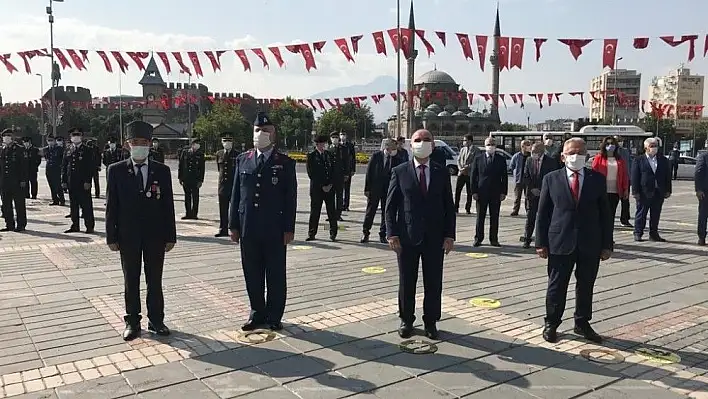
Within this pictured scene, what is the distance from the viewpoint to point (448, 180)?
16.7 feet

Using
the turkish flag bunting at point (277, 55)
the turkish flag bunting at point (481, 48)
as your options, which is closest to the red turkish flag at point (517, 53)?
the turkish flag bunting at point (481, 48)

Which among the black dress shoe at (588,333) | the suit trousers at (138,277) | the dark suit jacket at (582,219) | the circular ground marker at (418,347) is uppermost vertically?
the dark suit jacket at (582,219)

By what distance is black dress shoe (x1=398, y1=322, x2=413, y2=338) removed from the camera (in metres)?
5.07

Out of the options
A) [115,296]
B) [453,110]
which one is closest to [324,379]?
[115,296]

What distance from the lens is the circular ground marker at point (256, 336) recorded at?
496 cm

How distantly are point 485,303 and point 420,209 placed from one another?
175 cm

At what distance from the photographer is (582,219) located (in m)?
4.95

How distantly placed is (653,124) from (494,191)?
78952 millimetres

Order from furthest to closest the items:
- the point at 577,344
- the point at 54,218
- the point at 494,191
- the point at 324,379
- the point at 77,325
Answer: the point at 54,218
the point at 494,191
the point at 77,325
the point at 577,344
the point at 324,379

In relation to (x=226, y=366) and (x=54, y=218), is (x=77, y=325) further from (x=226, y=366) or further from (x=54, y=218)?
(x=54, y=218)

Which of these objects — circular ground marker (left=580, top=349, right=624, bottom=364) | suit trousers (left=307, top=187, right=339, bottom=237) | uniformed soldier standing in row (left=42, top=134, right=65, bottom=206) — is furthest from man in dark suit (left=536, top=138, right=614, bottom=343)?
uniformed soldier standing in row (left=42, top=134, right=65, bottom=206)

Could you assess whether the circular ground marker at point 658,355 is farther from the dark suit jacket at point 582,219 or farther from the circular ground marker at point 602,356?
the dark suit jacket at point 582,219

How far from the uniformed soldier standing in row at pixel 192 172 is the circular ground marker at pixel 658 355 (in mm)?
9980

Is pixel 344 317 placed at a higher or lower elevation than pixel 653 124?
lower
